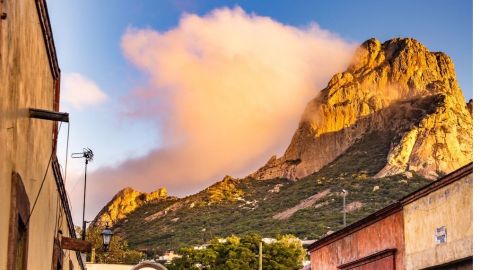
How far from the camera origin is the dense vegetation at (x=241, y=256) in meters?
59.9

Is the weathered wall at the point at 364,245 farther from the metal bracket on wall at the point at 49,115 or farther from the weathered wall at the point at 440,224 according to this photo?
the metal bracket on wall at the point at 49,115

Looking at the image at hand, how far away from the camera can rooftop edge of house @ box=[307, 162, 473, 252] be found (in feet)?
40.1

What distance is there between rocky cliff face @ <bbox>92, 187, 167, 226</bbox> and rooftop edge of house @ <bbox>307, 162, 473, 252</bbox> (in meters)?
120

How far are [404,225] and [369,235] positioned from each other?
2212 millimetres

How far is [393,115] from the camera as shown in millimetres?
130375

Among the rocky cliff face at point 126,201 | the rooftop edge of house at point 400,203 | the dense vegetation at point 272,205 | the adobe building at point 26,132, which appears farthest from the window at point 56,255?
the rocky cliff face at point 126,201

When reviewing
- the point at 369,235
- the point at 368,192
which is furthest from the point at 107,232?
the point at 368,192

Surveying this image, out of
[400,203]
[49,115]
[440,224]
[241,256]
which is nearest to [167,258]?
[241,256]

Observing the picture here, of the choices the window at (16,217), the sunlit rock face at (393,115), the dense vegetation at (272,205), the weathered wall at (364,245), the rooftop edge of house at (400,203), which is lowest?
the window at (16,217)

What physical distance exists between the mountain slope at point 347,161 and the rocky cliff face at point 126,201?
353 mm

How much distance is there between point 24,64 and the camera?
23.5 ft

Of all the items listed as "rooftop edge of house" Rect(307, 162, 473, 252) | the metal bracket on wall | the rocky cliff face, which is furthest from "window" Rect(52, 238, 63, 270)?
the rocky cliff face

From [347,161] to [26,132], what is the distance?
386ft

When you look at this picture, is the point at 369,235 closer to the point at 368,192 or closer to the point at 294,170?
the point at 368,192
